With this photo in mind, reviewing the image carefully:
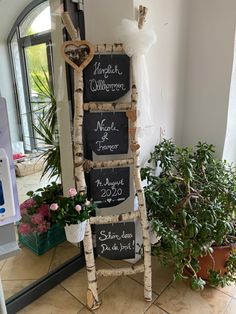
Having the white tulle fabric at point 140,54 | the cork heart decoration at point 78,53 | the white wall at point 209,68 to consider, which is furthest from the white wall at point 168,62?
the cork heart decoration at point 78,53

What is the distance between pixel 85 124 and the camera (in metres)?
1.57

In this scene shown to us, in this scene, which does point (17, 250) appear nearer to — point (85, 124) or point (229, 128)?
point (85, 124)

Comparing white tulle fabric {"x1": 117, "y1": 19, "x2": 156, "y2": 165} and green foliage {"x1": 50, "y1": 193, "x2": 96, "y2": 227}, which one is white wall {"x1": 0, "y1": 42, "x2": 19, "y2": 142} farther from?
white tulle fabric {"x1": 117, "y1": 19, "x2": 156, "y2": 165}

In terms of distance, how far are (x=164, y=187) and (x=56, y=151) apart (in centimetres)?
77

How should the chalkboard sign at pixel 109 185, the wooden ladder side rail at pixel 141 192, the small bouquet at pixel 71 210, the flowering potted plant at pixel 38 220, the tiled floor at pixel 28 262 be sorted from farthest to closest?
the flowering potted plant at pixel 38 220 → the tiled floor at pixel 28 262 → the chalkboard sign at pixel 109 185 → the wooden ladder side rail at pixel 141 192 → the small bouquet at pixel 71 210

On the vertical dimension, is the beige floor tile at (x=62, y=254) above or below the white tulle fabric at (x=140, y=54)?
below

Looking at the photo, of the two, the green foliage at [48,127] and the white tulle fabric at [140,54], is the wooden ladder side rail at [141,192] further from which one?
the green foliage at [48,127]

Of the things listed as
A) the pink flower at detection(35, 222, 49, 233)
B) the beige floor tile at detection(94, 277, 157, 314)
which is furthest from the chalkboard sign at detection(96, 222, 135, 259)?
the pink flower at detection(35, 222, 49, 233)

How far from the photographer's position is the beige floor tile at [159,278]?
1809 millimetres

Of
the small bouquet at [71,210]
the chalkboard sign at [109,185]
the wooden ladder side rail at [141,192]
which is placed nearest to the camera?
the small bouquet at [71,210]

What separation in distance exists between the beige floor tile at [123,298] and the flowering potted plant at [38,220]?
58cm

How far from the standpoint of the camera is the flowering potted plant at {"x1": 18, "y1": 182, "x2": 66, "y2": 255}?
183 cm

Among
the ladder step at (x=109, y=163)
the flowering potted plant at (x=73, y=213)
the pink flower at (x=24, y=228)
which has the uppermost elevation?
the ladder step at (x=109, y=163)

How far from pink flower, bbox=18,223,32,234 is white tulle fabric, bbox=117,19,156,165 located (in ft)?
3.35
